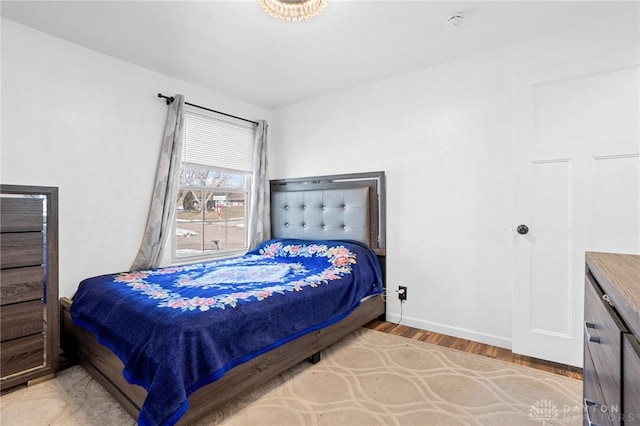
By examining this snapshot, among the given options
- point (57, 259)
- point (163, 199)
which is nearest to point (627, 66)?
point (163, 199)

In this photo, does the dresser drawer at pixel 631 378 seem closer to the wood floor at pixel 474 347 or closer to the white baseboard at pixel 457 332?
the wood floor at pixel 474 347

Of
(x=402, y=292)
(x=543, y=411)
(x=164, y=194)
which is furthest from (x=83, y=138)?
(x=543, y=411)

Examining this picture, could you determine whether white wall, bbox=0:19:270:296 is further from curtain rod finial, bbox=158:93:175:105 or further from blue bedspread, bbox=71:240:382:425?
blue bedspread, bbox=71:240:382:425

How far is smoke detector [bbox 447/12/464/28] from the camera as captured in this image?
2.08 metres

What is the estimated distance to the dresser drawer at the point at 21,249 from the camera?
192 cm

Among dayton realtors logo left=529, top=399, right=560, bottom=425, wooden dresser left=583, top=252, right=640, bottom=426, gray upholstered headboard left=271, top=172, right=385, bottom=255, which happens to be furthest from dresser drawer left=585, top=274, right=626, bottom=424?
gray upholstered headboard left=271, top=172, right=385, bottom=255

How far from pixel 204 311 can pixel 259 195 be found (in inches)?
87.0

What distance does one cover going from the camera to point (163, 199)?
2.84 m

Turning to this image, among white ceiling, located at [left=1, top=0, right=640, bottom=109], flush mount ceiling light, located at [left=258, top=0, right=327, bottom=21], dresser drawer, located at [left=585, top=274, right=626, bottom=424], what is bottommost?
dresser drawer, located at [left=585, top=274, right=626, bottom=424]

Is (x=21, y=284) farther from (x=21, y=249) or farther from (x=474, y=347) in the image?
(x=474, y=347)

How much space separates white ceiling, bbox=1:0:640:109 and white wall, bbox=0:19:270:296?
0.53 ft

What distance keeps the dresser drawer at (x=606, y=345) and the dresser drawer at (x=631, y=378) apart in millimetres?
32

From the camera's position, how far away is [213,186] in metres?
3.46

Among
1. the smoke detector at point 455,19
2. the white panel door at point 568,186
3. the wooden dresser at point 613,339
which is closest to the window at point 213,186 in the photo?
the smoke detector at point 455,19
